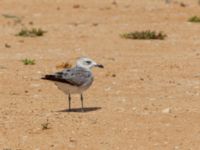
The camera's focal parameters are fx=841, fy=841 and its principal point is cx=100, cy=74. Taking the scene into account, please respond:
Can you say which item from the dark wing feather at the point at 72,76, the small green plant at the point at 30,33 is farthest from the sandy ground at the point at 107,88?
the dark wing feather at the point at 72,76

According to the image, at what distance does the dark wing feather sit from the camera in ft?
40.9

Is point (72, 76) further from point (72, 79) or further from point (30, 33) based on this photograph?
point (30, 33)

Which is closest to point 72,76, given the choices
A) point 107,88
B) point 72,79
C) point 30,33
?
point 72,79

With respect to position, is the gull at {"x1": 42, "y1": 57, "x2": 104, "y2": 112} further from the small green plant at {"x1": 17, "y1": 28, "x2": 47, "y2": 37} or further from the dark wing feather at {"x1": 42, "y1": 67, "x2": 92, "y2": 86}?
the small green plant at {"x1": 17, "y1": 28, "x2": 47, "y2": 37}

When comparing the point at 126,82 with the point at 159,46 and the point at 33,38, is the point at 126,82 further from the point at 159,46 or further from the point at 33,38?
the point at 33,38

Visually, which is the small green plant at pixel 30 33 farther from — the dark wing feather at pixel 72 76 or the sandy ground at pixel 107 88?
the dark wing feather at pixel 72 76

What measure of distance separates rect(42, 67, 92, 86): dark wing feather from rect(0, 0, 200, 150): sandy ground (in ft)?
1.57

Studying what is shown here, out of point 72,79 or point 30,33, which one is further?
point 30,33

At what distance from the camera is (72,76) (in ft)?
41.3

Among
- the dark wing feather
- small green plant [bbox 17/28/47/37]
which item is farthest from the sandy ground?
the dark wing feather

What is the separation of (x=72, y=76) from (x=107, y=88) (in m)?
2.43

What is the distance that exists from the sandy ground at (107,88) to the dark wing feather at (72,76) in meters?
0.48

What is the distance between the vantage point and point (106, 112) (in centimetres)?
1245

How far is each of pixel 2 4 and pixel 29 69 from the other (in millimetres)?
17895
